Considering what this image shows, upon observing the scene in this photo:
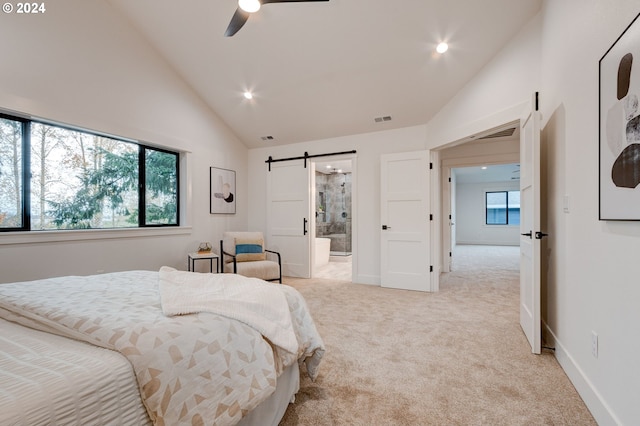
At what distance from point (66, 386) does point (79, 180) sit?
330cm

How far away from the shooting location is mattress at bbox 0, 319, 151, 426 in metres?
0.72

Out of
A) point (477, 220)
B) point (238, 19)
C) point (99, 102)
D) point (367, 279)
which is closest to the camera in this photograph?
point (238, 19)

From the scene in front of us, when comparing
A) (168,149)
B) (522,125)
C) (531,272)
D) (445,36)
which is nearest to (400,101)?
(445,36)

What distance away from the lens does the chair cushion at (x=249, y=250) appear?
446 centimetres

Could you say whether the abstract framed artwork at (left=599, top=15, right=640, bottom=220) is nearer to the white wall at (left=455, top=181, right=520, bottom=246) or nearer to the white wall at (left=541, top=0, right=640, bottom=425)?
the white wall at (left=541, top=0, right=640, bottom=425)

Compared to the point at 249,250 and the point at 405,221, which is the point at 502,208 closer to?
the point at 405,221

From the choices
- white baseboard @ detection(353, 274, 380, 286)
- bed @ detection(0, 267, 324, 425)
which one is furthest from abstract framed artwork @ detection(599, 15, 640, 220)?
white baseboard @ detection(353, 274, 380, 286)

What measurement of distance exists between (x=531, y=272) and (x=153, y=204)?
4.39 metres

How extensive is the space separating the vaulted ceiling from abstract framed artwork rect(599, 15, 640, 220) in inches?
68.5

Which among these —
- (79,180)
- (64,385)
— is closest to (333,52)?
(79,180)

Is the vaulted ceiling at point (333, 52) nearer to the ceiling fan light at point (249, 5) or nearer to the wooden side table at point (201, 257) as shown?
the ceiling fan light at point (249, 5)

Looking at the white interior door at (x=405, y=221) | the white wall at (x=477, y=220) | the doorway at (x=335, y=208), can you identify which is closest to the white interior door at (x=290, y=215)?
the white interior door at (x=405, y=221)

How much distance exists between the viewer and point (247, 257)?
448 centimetres

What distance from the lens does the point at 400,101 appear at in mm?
4008
